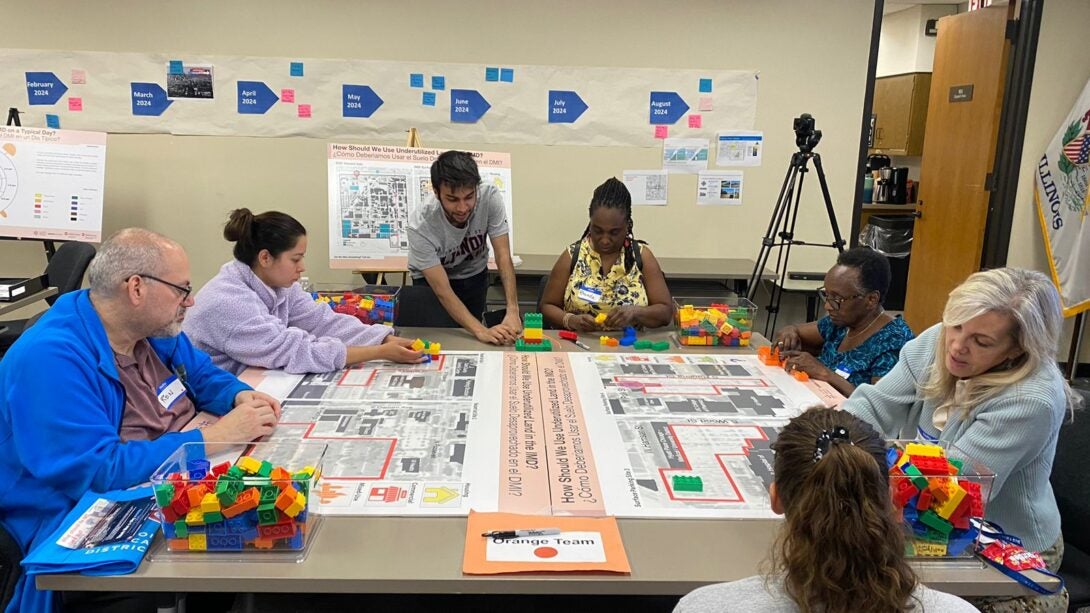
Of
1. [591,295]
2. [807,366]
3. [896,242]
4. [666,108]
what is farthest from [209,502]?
[896,242]

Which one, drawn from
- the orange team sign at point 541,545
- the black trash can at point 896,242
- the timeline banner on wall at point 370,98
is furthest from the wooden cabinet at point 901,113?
the orange team sign at point 541,545

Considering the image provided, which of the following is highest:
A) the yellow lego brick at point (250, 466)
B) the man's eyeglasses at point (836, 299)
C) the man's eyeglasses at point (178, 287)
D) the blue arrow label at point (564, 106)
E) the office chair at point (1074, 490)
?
the blue arrow label at point (564, 106)

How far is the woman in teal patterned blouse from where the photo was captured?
2.28 metres

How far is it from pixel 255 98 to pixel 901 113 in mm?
5234

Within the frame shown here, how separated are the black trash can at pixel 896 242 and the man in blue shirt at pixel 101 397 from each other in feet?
18.7

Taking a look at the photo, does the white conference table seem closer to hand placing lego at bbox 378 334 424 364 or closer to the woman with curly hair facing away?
the woman with curly hair facing away

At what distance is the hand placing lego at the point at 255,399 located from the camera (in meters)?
1.84

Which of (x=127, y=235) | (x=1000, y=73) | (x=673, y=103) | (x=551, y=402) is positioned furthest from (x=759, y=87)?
(x=127, y=235)

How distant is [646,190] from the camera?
4672 millimetres

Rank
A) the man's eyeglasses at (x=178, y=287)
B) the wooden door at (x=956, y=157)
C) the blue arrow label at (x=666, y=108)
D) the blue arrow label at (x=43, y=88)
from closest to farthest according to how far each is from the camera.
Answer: the man's eyeglasses at (x=178, y=287)
the blue arrow label at (x=43, y=88)
the blue arrow label at (x=666, y=108)
the wooden door at (x=956, y=157)

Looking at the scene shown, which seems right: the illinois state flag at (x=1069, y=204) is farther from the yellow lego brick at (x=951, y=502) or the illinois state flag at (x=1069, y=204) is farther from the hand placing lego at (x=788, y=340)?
the yellow lego brick at (x=951, y=502)

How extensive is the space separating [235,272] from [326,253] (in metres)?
2.52

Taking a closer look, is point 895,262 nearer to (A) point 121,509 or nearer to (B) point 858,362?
(B) point 858,362

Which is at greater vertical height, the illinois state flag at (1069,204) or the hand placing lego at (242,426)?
the illinois state flag at (1069,204)
